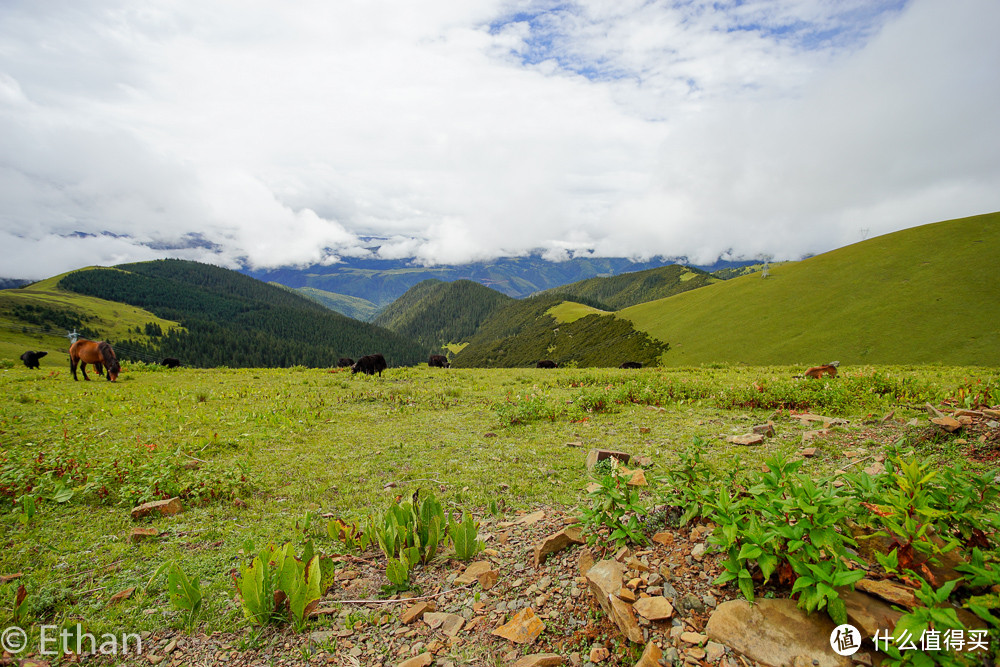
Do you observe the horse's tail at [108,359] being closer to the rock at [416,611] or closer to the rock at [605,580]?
the rock at [416,611]

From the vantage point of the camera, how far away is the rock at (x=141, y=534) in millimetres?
5465

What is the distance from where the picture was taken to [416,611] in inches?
156

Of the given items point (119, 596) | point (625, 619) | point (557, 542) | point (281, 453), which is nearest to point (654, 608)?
point (625, 619)

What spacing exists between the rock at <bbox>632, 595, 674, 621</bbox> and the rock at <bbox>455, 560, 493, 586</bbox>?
1.80 m

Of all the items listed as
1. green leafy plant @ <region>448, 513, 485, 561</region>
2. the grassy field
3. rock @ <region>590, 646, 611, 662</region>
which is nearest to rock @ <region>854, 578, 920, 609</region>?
rock @ <region>590, 646, 611, 662</region>

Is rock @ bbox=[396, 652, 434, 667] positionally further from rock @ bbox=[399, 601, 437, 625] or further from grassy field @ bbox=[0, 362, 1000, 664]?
grassy field @ bbox=[0, 362, 1000, 664]

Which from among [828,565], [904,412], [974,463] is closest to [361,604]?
[828,565]

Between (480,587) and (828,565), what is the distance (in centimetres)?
307

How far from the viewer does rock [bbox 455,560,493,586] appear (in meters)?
4.38

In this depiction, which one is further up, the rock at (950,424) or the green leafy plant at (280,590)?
the rock at (950,424)

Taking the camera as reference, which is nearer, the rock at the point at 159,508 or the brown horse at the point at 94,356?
the rock at the point at 159,508

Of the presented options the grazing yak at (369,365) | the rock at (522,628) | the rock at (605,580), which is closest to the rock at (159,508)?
the rock at (522,628)

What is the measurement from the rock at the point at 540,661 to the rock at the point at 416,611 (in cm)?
118

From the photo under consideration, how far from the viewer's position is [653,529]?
4.26 meters
